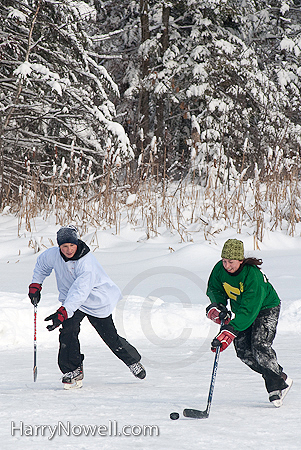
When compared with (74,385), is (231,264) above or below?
above

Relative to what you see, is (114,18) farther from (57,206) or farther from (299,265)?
(299,265)

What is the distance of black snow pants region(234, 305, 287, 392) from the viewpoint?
3080 mm

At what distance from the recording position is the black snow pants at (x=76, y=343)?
363cm

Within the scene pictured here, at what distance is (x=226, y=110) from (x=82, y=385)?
40.4 feet

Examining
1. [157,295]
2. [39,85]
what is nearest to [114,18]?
[39,85]

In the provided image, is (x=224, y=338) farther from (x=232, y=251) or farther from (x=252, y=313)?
(x=232, y=251)

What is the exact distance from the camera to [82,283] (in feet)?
11.4

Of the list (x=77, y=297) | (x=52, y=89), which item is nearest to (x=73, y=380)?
(x=77, y=297)

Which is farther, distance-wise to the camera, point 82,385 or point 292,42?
point 292,42

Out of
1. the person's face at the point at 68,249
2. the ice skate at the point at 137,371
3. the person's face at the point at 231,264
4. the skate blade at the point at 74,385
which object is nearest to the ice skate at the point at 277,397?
the person's face at the point at 231,264

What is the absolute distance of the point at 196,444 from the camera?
234 cm

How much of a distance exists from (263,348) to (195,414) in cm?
65

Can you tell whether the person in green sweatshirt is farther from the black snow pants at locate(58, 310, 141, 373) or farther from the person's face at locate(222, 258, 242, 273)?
the black snow pants at locate(58, 310, 141, 373)

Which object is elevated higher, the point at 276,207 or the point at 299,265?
the point at 276,207
